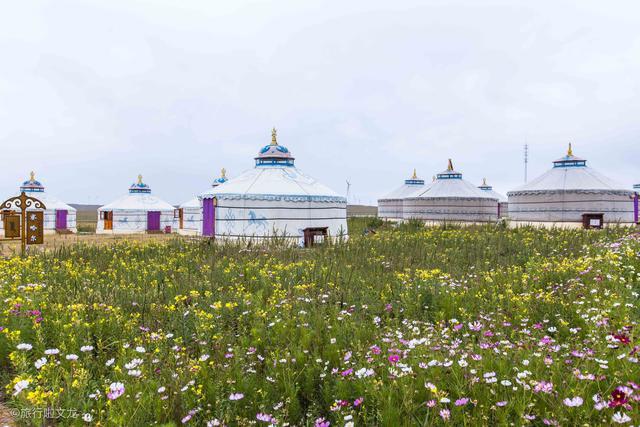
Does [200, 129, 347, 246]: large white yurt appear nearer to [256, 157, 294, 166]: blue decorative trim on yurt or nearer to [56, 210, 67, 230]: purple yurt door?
Answer: [256, 157, 294, 166]: blue decorative trim on yurt

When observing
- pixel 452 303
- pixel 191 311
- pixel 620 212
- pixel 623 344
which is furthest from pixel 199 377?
pixel 620 212

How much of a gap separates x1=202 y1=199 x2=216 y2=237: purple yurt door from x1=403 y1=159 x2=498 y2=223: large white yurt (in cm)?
1911

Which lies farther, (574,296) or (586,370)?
(574,296)

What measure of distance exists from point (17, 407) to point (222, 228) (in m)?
14.3

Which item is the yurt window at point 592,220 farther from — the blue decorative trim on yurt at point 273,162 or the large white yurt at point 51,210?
the large white yurt at point 51,210

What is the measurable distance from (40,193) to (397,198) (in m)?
30.2

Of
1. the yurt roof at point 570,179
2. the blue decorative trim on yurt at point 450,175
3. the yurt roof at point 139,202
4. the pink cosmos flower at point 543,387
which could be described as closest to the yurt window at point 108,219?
the yurt roof at point 139,202

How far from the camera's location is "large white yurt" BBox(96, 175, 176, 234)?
33.5 meters

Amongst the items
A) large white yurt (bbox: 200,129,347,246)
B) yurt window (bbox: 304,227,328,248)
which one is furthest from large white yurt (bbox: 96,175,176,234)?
yurt window (bbox: 304,227,328,248)

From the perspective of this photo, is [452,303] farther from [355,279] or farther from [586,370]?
[586,370]

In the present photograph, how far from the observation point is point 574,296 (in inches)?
225

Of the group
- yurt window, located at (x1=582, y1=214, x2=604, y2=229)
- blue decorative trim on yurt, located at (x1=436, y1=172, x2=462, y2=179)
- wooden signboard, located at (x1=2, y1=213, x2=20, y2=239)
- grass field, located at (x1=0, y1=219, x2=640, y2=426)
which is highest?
blue decorative trim on yurt, located at (x1=436, y1=172, x2=462, y2=179)

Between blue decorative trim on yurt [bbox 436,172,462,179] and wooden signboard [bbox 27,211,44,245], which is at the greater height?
blue decorative trim on yurt [bbox 436,172,462,179]

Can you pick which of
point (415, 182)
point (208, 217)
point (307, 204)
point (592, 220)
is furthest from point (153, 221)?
point (592, 220)
